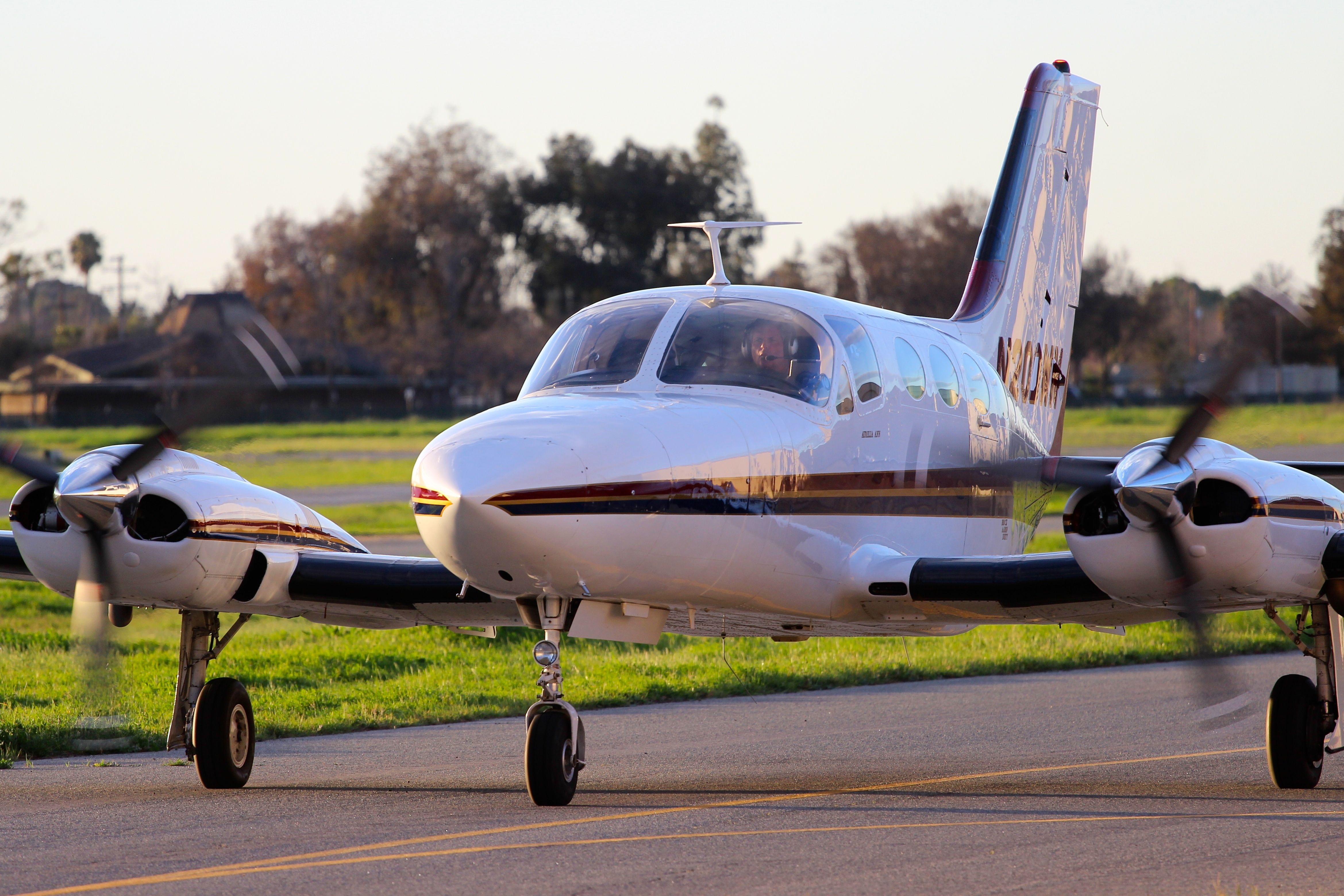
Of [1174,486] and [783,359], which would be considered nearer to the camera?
[1174,486]

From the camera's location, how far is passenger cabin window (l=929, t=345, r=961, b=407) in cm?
1045

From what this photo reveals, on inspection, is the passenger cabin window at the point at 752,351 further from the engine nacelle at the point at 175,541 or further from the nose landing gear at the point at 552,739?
the engine nacelle at the point at 175,541

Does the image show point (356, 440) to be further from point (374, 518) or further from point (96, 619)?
point (96, 619)

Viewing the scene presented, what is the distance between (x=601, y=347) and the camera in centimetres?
906

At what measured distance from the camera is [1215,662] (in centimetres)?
856

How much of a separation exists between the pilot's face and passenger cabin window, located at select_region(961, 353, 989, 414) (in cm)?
224

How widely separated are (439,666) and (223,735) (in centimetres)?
698

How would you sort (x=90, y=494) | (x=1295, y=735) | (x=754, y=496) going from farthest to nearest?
(x=1295, y=735), (x=90, y=494), (x=754, y=496)

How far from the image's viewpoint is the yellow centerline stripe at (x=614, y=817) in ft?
21.3

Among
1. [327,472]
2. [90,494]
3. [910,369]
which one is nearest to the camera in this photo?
[90,494]

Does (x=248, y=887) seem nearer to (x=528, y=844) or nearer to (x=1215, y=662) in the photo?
(x=528, y=844)

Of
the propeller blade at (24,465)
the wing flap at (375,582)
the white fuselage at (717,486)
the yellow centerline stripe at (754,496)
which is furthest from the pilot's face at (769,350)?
the propeller blade at (24,465)

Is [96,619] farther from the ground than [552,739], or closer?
farther from the ground

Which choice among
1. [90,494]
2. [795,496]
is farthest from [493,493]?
[90,494]
